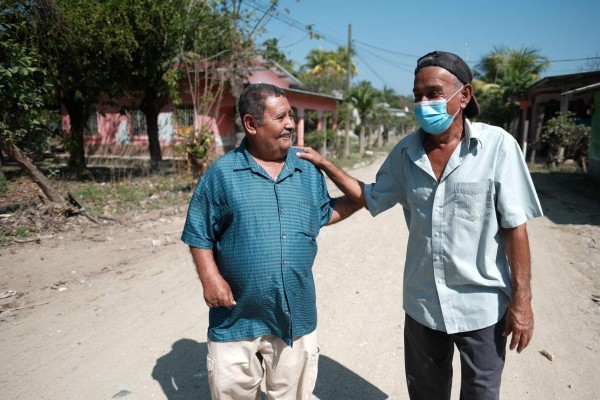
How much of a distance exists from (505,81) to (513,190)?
22.8 m

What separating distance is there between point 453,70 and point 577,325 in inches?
121

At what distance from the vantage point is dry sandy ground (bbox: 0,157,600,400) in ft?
9.55

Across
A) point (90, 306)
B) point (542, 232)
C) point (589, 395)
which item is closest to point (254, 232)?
point (589, 395)

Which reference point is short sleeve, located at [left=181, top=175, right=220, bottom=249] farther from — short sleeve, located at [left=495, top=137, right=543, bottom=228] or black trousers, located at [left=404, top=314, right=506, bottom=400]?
short sleeve, located at [left=495, top=137, right=543, bottom=228]

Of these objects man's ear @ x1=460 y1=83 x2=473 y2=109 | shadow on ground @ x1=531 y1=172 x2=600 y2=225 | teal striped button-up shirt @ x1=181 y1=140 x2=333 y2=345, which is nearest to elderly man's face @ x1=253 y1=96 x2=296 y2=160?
teal striped button-up shirt @ x1=181 y1=140 x2=333 y2=345

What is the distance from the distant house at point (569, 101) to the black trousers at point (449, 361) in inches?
414

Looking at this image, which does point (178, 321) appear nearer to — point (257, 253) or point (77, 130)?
point (257, 253)

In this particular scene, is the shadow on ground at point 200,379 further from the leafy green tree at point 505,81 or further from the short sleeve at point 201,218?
the leafy green tree at point 505,81

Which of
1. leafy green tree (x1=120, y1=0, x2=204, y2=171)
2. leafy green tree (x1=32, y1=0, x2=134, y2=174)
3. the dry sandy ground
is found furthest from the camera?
leafy green tree (x1=120, y1=0, x2=204, y2=171)

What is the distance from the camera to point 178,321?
3.80 meters

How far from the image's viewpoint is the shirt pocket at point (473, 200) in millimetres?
1812

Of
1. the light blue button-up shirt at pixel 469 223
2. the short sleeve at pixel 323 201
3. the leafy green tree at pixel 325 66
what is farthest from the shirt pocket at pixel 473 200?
the leafy green tree at pixel 325 66

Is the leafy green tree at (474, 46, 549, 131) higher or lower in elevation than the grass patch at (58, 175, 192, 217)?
higher

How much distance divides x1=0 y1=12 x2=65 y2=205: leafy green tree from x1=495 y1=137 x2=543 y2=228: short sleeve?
6555mm
